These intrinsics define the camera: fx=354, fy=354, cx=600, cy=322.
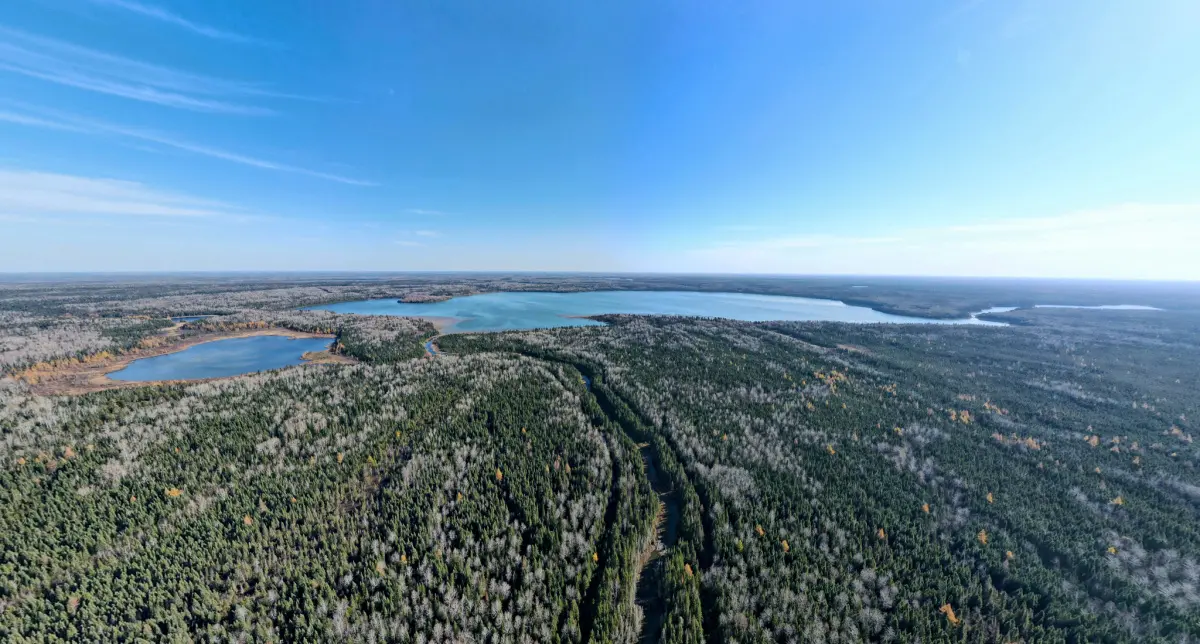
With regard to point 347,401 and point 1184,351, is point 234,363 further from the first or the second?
point 1184,351

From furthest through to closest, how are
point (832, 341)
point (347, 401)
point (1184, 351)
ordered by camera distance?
point (832, 341) → point (1184, 351) → point (347, 401)

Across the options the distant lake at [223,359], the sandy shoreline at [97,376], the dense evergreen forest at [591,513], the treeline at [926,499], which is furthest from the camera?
the distant lake at [223,359]

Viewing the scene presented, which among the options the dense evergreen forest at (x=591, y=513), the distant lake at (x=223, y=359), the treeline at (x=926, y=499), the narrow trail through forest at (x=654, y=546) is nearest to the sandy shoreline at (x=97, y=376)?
the distant lake at (x=223, y=359)

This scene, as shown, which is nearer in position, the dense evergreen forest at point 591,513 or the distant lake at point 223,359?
the dense evergreen forest at point 591,513

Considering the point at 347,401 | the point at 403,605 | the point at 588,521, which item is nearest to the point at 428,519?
the point at 403,605

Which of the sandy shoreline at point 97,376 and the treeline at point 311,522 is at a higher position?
the sandy shoreline at point 97,376

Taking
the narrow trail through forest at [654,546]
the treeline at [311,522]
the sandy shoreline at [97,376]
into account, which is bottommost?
the narrow trail through forest at [654,546]

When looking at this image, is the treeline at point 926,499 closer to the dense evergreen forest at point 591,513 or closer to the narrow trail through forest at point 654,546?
the dense evergreen forest at point 591,513

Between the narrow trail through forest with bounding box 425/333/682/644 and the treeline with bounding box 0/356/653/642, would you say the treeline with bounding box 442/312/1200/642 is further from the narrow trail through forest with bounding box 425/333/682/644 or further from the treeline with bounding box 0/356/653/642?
the treeline with bounding box 0/356/653/642
